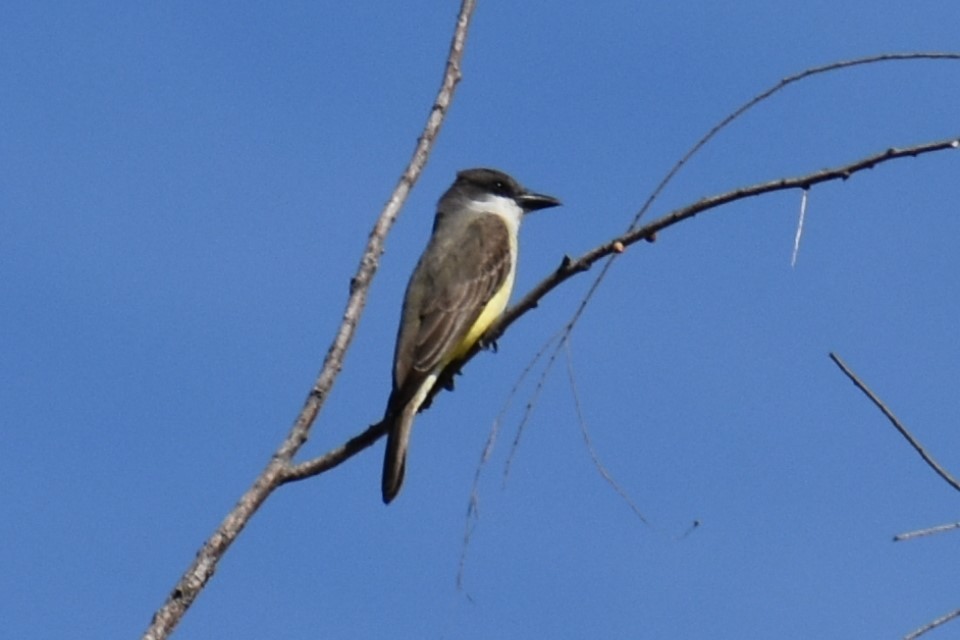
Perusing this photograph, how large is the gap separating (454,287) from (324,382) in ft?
16.7

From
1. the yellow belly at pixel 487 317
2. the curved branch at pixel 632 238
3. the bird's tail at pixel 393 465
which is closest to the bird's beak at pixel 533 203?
the yellow belly at pixel 487 317

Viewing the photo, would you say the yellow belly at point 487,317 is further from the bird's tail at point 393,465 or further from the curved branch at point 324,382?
the curved branch at point 324,382

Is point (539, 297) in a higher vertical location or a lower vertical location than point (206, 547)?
higher

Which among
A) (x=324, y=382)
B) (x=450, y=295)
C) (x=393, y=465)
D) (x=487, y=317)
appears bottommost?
(x=393, y=465)

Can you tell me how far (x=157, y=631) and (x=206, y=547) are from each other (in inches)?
9.5

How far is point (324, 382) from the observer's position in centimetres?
399

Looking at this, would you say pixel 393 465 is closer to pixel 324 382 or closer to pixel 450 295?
pixel 450 295

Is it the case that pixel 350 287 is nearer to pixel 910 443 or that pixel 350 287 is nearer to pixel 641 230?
pixel 641 230

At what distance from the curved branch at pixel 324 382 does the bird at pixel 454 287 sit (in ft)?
8.92

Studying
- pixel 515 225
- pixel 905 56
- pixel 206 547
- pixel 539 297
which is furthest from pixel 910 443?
pixel 515 225

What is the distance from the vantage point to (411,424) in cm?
766

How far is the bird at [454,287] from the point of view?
765 centimetres

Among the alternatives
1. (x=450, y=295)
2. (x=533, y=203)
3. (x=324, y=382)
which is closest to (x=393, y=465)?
(x=450, y=295)

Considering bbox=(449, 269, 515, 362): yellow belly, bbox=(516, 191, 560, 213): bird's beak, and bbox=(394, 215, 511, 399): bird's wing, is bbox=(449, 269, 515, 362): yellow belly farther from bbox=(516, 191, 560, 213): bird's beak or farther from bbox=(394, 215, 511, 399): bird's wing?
bbox=(516, 191, 560, 213): bird's beak
